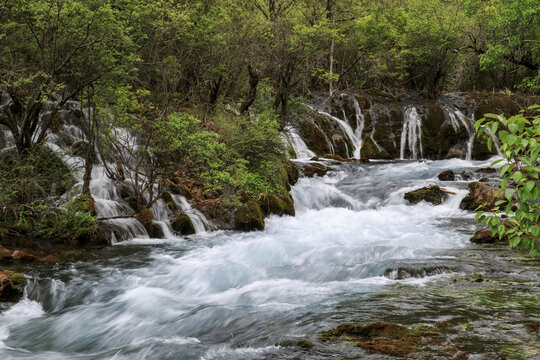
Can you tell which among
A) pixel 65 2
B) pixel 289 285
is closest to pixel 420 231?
pixel 289 285

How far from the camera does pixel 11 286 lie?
748cm

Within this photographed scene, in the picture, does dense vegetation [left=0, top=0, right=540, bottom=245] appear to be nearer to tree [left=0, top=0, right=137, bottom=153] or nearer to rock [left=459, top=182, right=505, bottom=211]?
tree [left=0, top=0, right=137, bottom=153]

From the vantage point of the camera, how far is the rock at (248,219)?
13.7 meters

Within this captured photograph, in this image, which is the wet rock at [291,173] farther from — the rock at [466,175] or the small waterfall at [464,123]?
the small waterfall at [464,123]

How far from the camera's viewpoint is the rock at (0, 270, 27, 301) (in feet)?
24.3

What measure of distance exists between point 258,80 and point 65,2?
9258 mm

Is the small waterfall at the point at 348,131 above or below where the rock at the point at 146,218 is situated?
above

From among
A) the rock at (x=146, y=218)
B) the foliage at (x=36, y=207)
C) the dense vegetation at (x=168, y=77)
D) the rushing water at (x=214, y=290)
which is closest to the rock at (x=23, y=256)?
the rushing water at (x=214, y=290)

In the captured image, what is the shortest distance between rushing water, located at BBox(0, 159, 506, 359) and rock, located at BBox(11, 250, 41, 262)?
655 mm

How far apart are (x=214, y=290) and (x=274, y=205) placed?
7558mm

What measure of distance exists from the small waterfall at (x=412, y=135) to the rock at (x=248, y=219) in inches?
694

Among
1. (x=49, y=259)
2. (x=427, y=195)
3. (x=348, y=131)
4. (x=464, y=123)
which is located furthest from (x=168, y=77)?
(x=464, y=123)

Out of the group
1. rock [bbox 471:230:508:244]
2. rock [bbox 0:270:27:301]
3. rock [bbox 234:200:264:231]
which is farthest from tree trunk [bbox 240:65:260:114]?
rock [bbox 0:270:27:301]

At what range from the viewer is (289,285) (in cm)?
813
